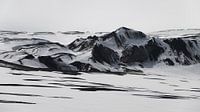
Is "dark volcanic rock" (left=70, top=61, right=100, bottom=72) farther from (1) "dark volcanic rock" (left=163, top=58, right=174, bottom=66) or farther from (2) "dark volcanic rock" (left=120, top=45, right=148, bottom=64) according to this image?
(1) "dark volcanic rock" (left=163, top=58, right=174, bottom=66)

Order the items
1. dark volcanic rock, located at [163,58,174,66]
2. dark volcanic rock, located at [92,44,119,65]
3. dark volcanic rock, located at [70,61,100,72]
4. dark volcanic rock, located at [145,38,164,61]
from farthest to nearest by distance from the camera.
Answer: dark volcanic rock, located at [145,38,164,61] → dark volcanic rock, located at [163,58,174,66] → dark volcanic rock, located at [92,44,119,65] → dark volcanic rock, located at [70,61,100,72]

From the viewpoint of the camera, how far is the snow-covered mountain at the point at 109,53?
79.3 m

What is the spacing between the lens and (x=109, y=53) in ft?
299

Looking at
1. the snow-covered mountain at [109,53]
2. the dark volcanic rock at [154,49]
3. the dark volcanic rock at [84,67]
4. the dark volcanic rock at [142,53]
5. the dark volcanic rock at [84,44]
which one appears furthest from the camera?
the dark volcanic rock at [84,44]

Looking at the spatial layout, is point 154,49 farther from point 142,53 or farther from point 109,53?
point 109,53

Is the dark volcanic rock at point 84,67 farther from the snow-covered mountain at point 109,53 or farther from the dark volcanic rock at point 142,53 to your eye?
the dark volcanic rock at point 142,53

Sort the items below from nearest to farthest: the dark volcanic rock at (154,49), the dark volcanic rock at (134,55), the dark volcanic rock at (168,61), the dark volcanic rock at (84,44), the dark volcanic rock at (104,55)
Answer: the dark volcanic rock at (104,55) < the dark volcanic rock at (168,61) < the dark volcanic rock at (134,55) < the dark volcanic rock at (154,49) < the dark volcanic rock at (84,44)

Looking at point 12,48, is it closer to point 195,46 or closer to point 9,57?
point 9,57

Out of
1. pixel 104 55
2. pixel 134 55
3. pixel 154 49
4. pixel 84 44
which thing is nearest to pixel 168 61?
pixel 154 49

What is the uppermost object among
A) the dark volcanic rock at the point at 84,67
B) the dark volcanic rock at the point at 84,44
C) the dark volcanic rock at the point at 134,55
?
the dark volcanic rock at the point at 84,44

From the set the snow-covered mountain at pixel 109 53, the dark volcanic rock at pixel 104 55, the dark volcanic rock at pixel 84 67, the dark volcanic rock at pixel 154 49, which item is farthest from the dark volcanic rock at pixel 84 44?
the dark volcanic rock at pixel 84 67

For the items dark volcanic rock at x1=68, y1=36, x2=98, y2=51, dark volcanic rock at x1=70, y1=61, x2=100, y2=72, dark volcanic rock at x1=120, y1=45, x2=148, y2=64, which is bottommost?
dark volcanic rock at x1=70, y1=61, x2=100, y2=72

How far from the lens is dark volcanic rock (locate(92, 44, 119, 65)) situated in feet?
288

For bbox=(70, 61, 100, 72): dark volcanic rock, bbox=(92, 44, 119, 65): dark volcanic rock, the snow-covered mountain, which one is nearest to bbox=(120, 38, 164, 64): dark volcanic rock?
the snow-covered mountain
